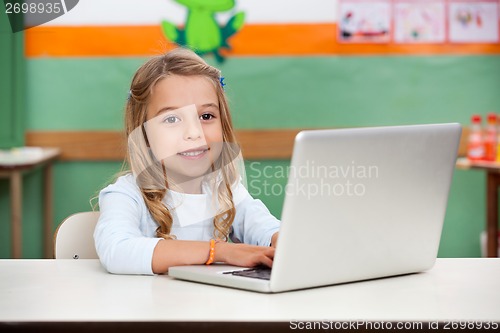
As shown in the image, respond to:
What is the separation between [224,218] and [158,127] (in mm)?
236

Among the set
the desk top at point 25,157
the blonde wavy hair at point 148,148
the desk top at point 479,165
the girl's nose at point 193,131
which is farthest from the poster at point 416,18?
the girl's nose at point 193,131

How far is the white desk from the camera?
2.92 ft

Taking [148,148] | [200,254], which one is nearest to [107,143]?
[148,148]

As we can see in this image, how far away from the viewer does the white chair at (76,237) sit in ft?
5.30

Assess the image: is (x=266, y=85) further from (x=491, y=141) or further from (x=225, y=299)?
(x=225, y=299)

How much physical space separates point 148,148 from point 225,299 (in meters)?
A: 0.72

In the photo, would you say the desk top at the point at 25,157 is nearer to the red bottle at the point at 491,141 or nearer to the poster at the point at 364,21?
the poster at the point at 364,21

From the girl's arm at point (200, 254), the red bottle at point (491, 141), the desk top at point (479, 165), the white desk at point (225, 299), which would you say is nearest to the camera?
the white desk at point (225, 299)

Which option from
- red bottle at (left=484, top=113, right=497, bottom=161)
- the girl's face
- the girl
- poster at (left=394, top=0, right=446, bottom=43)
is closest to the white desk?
the girl

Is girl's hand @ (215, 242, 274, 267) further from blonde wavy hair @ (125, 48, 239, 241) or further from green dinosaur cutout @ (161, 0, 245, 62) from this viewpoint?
green dinosaur cutout @ (161, 0, 245, 62)

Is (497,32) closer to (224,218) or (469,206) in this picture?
(469,206)

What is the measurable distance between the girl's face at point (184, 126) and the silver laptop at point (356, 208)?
431mm

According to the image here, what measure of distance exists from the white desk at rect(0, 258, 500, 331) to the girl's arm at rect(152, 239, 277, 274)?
38 millimetres

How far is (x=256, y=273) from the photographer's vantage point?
3.73 feet
